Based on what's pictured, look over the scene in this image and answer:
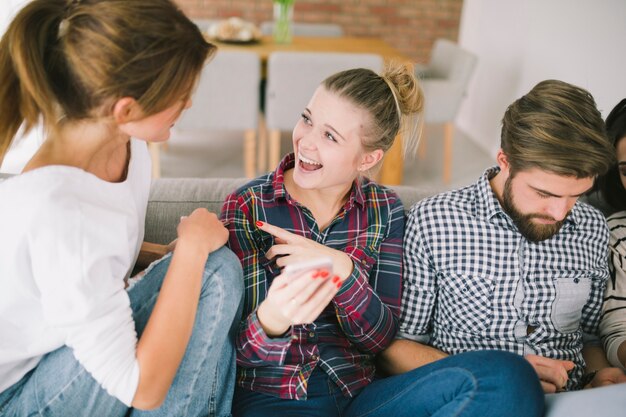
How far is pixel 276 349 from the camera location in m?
1.18

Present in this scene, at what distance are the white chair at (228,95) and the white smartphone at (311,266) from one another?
2.15 metres

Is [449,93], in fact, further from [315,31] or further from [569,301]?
[569,301]

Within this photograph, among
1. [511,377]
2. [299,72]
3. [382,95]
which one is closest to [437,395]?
[511,377]

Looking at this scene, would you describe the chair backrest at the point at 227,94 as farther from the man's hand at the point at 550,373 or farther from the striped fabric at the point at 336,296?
the man's hand at the point at 550,373

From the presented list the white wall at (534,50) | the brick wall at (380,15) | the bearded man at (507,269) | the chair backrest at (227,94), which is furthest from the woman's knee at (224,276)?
the brick wall at (380,15)

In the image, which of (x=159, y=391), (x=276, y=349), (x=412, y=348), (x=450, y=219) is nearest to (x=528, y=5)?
(x=450, y=219)

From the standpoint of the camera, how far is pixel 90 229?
906 mm

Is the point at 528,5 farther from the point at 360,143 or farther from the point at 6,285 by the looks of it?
the point at 6,285

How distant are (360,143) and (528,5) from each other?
2722 mm

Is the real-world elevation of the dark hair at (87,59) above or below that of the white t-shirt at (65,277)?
above

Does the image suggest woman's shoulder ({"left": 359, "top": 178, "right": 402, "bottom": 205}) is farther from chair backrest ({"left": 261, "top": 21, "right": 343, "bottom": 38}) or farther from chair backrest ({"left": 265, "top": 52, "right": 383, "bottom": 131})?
chair backrest ({"left": 261, "top": 21, "right": 343, "bottom": 38})

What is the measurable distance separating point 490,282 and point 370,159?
42 cm

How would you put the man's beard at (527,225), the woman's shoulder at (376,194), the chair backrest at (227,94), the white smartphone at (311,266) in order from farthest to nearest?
the chair backrest at (227,94) < the woman's shoulder at (376,194) < the man's beard at (527,225) < the white smartphone at (311,266)

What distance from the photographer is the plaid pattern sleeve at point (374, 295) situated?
124cm
